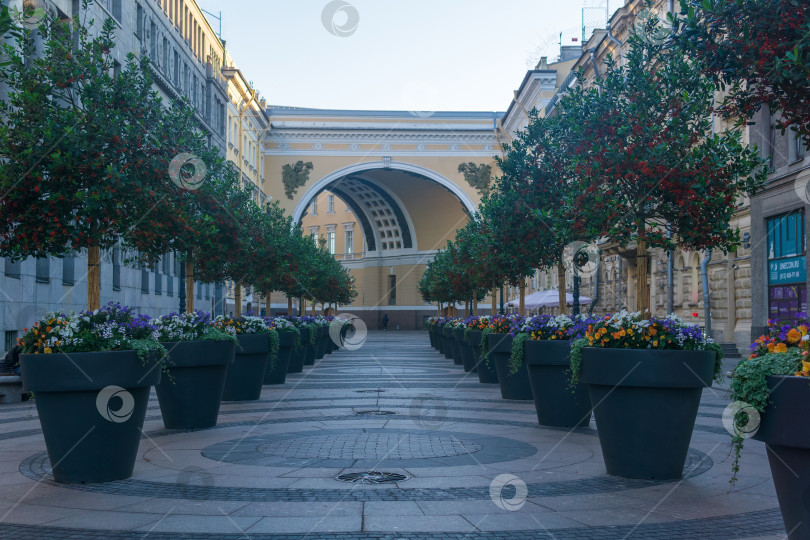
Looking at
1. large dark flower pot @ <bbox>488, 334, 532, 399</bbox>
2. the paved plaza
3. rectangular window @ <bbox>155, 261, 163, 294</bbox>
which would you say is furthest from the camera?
rectangular window @ <bbox>155, 261, 163, 294</bbox>

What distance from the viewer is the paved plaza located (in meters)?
5.44

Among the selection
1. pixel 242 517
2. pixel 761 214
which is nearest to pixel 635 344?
pixel 242 517

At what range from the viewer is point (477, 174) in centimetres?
6469

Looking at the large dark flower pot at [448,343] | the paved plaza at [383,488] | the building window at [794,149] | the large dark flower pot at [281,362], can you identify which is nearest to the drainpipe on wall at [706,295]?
the building window at [794,149]

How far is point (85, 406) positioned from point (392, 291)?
253 ft

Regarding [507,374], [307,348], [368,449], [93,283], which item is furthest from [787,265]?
[93,283]

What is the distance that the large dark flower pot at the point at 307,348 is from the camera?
21562 mm

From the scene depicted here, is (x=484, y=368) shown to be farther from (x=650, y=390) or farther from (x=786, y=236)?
(x=786, y=236)

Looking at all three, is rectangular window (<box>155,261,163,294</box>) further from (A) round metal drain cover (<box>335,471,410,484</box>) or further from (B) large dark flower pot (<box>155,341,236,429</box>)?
(A) round metal drain cover (<box>335,471,410,484</box>)

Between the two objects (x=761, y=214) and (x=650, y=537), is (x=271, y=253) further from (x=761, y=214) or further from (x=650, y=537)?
(x=650, y=537)

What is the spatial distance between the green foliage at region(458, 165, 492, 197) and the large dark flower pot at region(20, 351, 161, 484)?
5835 centimetres

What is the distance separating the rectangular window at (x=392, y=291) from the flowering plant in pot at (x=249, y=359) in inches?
2758

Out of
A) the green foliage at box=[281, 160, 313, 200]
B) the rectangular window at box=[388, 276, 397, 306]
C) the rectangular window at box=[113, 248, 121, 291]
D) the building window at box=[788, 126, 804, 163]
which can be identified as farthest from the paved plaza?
the rectangular window at box=[388, 276, 397, 306]

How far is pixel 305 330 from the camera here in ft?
71.1
